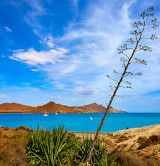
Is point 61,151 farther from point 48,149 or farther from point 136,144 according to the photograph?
point 136,144

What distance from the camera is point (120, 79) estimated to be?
4.76 metres

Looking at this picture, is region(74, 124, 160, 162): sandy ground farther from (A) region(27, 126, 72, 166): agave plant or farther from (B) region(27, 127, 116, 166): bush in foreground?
(A) region(27, 126, 72, 166): agave plant

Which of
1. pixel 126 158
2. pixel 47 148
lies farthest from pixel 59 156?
pixel 126 158

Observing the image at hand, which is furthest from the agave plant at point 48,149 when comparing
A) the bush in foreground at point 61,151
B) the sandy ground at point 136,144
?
the sandy ground at point 136,144

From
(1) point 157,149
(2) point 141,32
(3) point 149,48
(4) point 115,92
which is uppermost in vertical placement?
(2) point 141,32

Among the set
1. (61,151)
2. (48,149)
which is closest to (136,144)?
(61,151)

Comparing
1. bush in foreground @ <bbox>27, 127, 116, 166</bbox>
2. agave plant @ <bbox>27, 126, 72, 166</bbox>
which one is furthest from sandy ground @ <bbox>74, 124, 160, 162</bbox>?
agave plant @ <bbox>27, 126, 72, 166</bbox>

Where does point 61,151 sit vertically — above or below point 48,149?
below

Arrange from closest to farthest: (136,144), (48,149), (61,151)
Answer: (48,149) → (61,151) → (136,144)

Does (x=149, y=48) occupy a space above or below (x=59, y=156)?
above

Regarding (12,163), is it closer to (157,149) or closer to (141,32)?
(141,32)

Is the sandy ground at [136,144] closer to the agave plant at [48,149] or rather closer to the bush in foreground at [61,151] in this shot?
the bush in foreground at [61,151]

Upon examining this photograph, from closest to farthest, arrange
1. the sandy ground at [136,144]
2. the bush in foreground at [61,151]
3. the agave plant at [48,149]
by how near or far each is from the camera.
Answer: the bush in foreground at [61,151], the agave plant at [48,149], the sandy ground at [136,144]

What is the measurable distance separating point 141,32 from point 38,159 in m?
5.57
